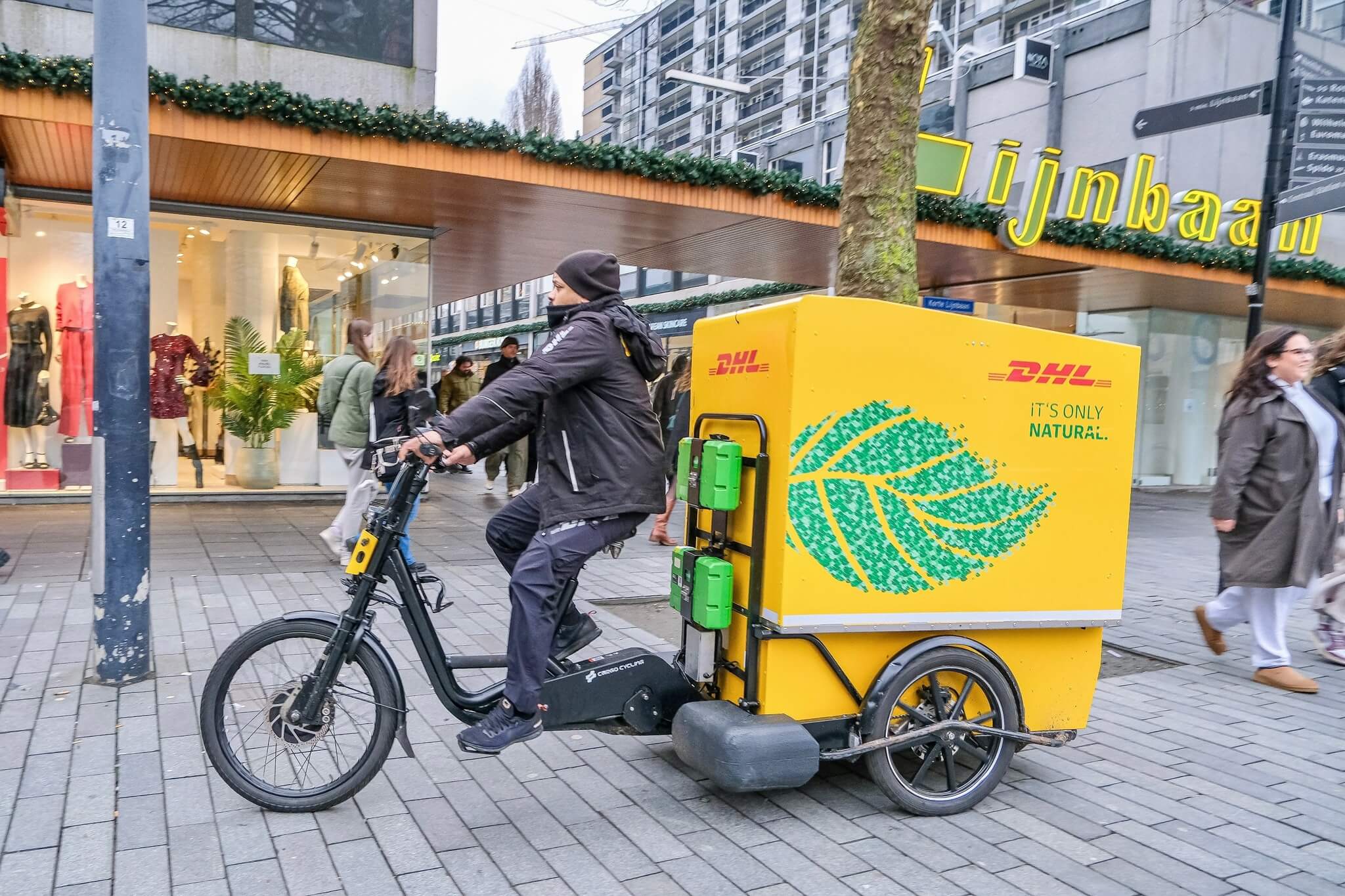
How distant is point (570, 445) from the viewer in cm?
349

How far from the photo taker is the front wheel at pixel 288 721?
328cm

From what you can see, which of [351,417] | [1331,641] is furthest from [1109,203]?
[351,417]

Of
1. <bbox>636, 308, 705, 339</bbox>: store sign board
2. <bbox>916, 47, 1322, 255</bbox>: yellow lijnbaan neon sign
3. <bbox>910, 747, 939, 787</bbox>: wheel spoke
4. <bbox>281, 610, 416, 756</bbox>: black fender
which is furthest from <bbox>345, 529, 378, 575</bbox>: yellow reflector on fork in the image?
<bbox>636, 308, 705, 339</bbox>: store sign board

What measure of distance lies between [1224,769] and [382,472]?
3635 millimetres

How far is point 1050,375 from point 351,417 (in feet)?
18.5

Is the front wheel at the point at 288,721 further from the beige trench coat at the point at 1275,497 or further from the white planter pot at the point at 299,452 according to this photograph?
the white planter pot at the point at 299,452

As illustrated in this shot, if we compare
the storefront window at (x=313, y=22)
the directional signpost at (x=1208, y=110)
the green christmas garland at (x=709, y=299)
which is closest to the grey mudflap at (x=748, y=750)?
the directional signpost at (x=1208, y=110)

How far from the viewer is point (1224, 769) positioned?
13.7 ft

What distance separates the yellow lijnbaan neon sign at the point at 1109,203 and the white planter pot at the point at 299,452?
7.99 meters

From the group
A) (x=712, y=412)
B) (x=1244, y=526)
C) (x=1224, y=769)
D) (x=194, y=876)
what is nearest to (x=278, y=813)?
(x=194, y=876)

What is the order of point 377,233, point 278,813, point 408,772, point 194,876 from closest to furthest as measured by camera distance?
point 194,876 → point 278,813 → point 408,772 → point 377,233

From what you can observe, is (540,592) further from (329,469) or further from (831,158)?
(831,158)

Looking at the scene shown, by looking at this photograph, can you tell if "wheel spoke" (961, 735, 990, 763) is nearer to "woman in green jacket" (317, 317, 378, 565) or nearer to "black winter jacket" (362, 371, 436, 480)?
"black winter jacket" (362, 371, 436, 480)

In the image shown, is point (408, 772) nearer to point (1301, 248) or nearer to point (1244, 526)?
point (1244, 526)
